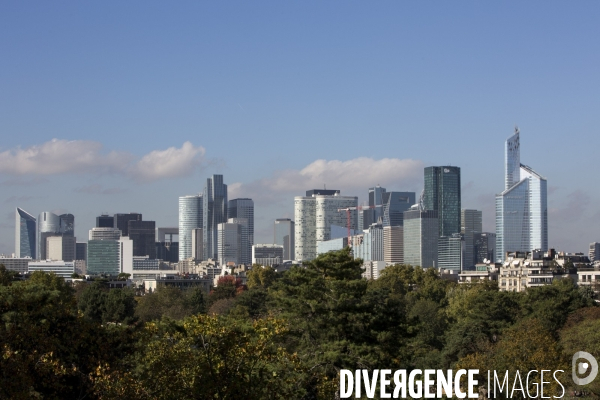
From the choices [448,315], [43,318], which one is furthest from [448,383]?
[448,315]

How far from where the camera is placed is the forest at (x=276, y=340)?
1917cm

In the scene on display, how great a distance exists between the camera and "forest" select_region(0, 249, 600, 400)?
755 inches

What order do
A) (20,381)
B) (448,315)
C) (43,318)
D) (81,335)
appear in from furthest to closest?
1. (448,315)
2. (43,318)
3. (81,335)
4. (20,381)

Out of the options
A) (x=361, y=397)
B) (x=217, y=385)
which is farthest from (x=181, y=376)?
(x=361, y=397)

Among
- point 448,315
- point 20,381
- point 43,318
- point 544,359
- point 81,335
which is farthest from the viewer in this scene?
point 448,315

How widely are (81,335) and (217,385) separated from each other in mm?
4240

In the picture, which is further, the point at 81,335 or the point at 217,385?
the point at 81,335

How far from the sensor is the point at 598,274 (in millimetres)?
115562

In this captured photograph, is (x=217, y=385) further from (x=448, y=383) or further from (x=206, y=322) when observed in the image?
(x=448, y=383)

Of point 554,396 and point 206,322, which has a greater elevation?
point 206,322

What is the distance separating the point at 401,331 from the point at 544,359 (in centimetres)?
559

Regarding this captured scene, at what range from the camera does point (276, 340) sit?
29.8 metres

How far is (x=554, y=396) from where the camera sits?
113 feet

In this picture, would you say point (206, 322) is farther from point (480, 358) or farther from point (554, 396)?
point (480, 358)
